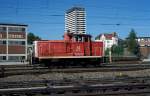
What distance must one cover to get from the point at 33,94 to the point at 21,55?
6443cm

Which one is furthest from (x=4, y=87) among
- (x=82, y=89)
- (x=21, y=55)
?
(x=21, y=55)

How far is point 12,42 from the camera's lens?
7419cm

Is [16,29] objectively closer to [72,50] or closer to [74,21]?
[74,21]

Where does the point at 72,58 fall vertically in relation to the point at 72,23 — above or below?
below

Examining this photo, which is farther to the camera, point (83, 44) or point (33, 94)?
point (83, 44)

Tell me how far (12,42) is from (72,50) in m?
47.2

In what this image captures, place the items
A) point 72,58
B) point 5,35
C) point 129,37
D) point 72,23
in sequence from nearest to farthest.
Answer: point 72,58 → point 72,23 → point 5,35 → point 129,37

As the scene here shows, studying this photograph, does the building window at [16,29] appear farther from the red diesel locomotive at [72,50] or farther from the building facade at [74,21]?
the red diesel locomotive at [72,50]

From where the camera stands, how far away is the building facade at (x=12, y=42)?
241ft

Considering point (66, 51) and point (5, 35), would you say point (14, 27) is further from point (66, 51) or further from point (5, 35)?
point (66, 51)

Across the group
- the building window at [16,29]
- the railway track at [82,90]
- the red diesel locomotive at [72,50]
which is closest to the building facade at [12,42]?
the building window at [16,29]

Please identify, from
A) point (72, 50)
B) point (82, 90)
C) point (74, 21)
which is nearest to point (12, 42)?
point (74, 21)

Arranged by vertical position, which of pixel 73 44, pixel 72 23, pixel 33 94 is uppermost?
pixel 72 23

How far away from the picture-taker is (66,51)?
29109mm
